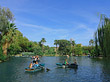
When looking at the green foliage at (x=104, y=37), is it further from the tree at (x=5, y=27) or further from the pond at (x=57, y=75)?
the tree at (x=5, y=27)

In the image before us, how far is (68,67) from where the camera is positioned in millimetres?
30781

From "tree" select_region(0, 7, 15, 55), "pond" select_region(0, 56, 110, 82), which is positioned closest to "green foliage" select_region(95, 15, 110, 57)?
"pond" select_region(0, 56, 110, 82)

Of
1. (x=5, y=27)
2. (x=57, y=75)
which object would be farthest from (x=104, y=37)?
(x=5, y=27)

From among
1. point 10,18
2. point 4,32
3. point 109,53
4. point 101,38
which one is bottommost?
point 109,53

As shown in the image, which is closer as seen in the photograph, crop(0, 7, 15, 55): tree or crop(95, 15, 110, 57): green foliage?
crop(95, 15, 110, 57): green foliage

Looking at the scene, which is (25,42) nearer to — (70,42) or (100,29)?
(70,42)

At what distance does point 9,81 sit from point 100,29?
1328 cm

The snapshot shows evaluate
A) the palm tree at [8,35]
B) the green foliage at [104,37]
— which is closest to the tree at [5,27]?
the palm tree at [8,35]

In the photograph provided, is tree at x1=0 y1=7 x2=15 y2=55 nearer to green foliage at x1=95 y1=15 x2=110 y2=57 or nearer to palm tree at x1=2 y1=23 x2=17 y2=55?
palm tree at x1=2 y1=23 x2=17 y2=55

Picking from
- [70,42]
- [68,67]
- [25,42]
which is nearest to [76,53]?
[70,42]

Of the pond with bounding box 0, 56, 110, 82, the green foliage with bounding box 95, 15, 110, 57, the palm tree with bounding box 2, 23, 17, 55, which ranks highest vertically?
the palm tree with bounding box 2, 23, 17, 55

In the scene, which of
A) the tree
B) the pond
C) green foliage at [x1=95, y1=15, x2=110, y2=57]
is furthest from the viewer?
→ the tree

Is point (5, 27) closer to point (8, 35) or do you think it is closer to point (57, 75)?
point (8, 35)

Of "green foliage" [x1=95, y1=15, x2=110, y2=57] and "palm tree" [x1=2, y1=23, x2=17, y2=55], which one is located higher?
"palm tree" [x1=2, y1=23, x2=17, y2=55]
